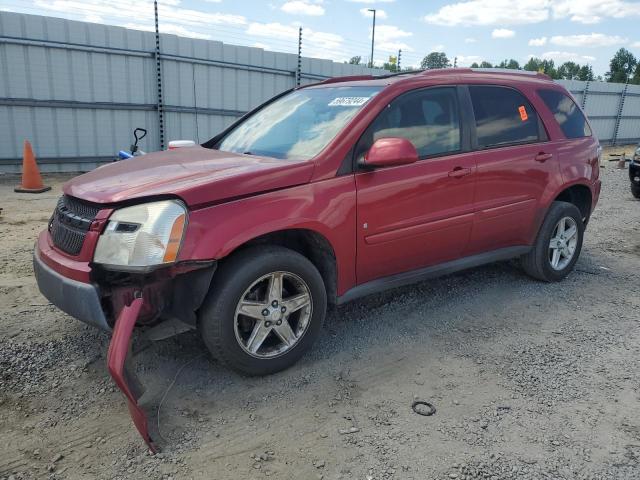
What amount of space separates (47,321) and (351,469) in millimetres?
2552

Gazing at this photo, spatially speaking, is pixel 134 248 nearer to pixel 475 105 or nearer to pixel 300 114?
pixel 300 114

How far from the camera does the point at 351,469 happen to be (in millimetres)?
2369

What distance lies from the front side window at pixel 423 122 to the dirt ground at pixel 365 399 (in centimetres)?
134

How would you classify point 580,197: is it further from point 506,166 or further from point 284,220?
point 284,220

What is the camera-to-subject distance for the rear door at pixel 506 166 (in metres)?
4.04

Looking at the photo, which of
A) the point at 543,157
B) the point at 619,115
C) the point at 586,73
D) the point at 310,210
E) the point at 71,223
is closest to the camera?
the point at 71,223

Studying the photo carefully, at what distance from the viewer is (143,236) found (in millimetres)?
2625

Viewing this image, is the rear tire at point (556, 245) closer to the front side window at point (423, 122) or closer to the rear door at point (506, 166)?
the rear door at point (506, 166)

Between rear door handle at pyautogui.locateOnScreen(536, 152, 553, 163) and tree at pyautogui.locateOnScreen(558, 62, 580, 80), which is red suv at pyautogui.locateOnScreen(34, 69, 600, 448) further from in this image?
tree at pyautogui.locateOnScreen(558, 62, 580, 80)

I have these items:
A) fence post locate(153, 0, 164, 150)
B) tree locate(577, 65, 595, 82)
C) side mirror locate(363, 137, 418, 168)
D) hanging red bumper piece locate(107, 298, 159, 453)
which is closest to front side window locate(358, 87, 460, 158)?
side mirror locate(363, 137, 418, 168)

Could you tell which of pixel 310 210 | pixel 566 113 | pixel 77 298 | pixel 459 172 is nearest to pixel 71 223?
pixel 77 298

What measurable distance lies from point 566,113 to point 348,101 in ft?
7.91

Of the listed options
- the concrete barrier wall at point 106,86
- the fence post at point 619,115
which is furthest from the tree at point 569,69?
the concrete barrier wall at point 106,86

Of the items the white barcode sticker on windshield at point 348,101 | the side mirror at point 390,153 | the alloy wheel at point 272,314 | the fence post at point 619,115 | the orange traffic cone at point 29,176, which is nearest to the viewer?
the alloy wheel at point 272,314
